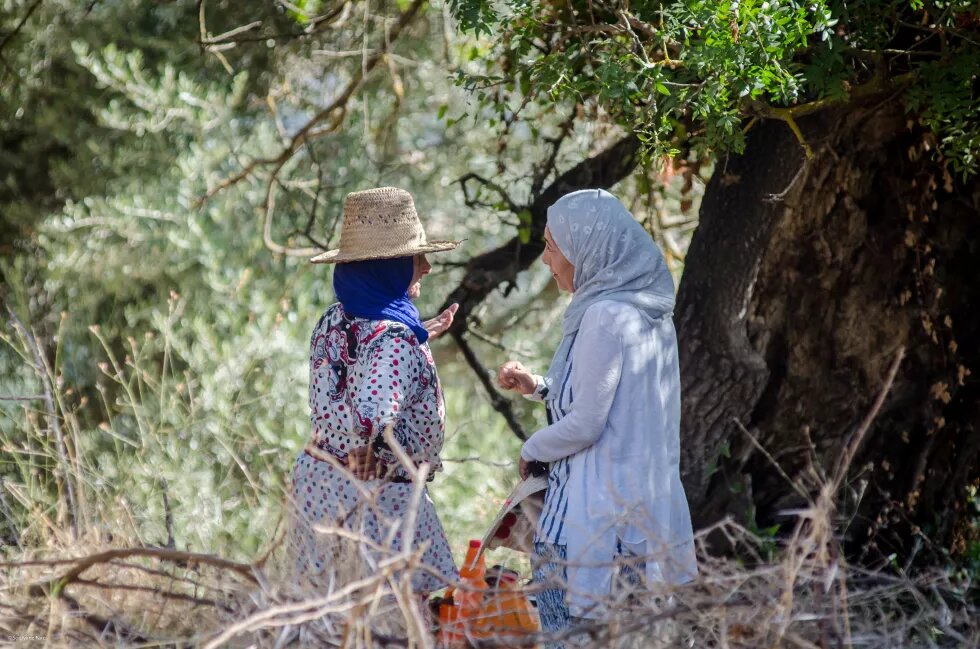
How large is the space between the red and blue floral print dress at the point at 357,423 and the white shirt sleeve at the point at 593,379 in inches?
20.0

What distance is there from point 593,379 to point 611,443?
0.21 meters

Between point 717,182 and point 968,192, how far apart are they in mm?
1112

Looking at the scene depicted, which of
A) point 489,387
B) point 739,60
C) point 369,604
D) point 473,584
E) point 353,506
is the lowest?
point 489,387

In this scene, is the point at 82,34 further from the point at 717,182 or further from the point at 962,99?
the point at 962,99

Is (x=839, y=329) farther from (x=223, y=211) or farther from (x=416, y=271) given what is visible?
(x=223, y=211)

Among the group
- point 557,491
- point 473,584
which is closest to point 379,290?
point 557,491

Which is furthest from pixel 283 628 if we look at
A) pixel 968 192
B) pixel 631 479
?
pixel 968 192

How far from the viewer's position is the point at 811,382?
16.9ft

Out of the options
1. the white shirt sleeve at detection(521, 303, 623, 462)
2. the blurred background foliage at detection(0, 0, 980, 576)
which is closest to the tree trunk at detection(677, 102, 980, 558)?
the blurred background foliage at detection(0, 0, 980, 576)

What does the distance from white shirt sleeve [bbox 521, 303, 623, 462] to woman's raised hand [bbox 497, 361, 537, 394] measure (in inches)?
11.3

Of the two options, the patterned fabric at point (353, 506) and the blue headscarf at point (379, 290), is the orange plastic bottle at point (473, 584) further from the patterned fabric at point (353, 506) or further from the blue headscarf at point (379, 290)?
the blue headscarf at point (379, 290)

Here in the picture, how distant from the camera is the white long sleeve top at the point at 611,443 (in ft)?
10.6

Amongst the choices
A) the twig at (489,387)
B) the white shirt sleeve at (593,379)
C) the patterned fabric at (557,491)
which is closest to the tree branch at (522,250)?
the twig at (489,387)

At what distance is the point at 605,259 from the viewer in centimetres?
337
